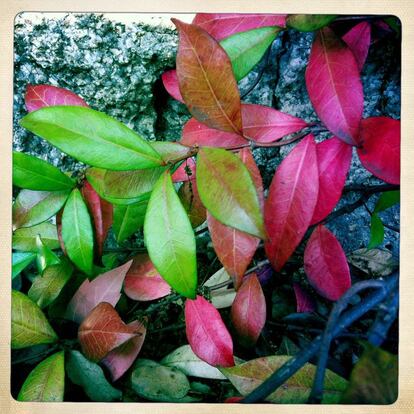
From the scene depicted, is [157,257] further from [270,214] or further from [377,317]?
[377,317]

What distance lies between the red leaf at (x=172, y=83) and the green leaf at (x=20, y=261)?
10.9 inches

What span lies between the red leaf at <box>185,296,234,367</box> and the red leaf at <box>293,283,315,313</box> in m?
0.10

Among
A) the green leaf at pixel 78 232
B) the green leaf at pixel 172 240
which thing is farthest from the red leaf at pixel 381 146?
the green leaf at pixel 78 232

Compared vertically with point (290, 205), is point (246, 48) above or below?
above

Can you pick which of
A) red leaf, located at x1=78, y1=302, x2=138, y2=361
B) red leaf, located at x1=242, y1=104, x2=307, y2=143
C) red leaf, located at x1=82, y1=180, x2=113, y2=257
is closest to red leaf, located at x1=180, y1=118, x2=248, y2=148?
red leaf, located at x1=242, y1=104, x2=307, y2=143

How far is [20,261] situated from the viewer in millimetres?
723

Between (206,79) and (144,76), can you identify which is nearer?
(206,79)

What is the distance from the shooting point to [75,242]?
0.70 metres

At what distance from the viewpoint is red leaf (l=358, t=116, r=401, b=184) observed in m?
0.67

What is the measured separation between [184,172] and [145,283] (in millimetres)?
154

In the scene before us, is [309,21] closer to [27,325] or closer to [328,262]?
[328,262]

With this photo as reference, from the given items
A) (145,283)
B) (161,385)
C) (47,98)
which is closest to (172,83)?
(47,98)

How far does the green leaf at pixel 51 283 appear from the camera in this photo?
0.72 m

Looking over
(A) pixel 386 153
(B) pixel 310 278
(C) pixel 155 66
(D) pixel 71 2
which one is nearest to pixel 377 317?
(B) pixel 310 278
